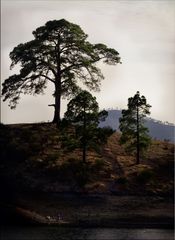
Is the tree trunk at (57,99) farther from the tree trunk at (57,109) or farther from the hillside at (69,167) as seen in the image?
the hillside at (69,167)

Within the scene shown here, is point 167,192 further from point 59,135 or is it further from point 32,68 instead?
point 32,68

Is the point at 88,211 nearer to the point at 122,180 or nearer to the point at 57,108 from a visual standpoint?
the point at 122,180

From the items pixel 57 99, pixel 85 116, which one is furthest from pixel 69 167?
pixel 57 99

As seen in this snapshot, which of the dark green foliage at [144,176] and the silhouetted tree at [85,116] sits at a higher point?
the silhouetted tree at [85,116]

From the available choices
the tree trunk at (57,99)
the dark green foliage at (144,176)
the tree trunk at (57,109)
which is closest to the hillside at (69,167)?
the dark green foliage at (144,176)

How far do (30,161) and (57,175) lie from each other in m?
4.32

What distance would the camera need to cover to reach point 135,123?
2530 inches

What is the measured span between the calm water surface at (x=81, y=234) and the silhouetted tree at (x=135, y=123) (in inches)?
709

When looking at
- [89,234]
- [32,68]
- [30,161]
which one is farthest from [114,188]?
[32,68]

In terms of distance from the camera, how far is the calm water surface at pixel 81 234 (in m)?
42.0

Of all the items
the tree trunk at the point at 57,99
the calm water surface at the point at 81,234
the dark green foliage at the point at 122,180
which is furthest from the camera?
the tree trunk at the point at 57,99

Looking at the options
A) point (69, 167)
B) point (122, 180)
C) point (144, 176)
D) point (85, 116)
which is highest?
point (85, 116)

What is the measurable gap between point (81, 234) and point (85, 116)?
19643 mm

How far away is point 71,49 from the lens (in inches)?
2830
